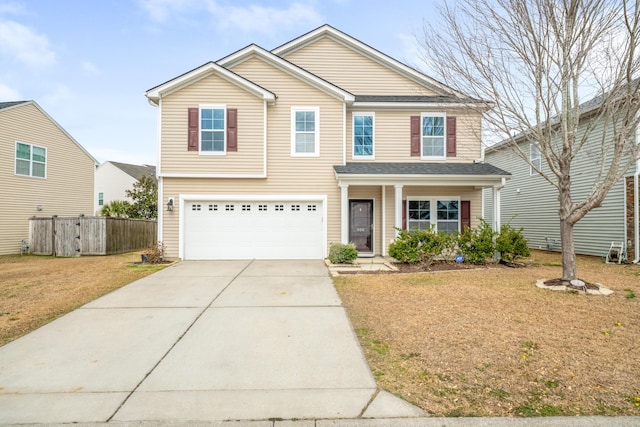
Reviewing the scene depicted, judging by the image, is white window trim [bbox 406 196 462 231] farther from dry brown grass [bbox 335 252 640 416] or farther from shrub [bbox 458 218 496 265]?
dry brown grass [bbox 335 252 640 416]

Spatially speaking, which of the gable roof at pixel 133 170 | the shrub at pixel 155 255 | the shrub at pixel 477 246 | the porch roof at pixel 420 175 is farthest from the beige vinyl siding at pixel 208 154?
the gable roof at pixel 133 170

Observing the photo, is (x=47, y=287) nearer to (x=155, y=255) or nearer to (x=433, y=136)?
(x=155, y=255)

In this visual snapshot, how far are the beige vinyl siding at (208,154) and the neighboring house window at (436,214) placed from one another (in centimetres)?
584

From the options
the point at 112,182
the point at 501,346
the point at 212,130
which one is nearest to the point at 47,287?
the point at 212,130

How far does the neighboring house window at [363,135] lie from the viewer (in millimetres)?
13078

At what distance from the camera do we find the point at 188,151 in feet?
39.0

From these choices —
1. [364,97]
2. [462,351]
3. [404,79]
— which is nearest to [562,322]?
[462,351]

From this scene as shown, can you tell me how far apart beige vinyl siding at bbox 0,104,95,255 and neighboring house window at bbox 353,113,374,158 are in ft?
49.4

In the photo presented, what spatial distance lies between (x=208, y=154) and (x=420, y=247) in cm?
772

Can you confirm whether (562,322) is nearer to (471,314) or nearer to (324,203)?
(471,314)

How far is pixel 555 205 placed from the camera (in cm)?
1472

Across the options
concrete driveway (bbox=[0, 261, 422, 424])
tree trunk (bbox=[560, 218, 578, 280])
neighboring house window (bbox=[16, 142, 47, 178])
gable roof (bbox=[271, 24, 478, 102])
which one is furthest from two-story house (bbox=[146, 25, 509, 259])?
neighboring house window (bbox=[16, 142, 47, 178])

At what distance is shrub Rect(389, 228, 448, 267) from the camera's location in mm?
Result: 10195

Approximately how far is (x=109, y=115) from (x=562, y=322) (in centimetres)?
3428
